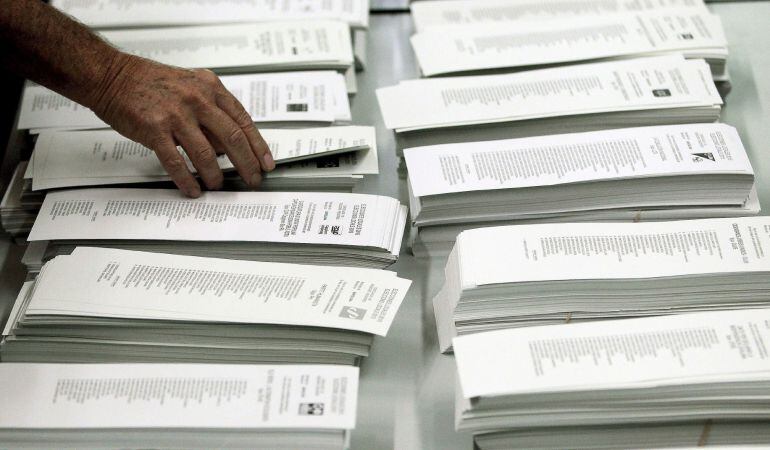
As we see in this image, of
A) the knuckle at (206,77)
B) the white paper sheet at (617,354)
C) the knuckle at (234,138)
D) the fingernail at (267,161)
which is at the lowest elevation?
the white paper sheet at (617,354)

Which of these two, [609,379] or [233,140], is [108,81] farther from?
[609,379]

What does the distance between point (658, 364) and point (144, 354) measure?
553 millimetres

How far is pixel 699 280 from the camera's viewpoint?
0.99m

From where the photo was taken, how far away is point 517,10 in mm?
1537

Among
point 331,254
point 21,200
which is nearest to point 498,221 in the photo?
point 331,254

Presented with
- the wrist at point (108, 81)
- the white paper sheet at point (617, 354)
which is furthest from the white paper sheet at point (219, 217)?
the white paper sheet at point (617, 354)

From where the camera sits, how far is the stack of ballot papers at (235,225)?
1094 millimetres

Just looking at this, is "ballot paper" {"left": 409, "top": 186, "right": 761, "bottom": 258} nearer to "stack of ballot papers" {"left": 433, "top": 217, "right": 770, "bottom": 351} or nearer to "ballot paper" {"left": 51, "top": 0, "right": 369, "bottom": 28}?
"stack of ballot papers" {"left": 433, "top": 217, "right": 770, "bottom": 351}

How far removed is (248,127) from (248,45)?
0.30 m

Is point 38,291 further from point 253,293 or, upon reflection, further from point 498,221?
point 498,221

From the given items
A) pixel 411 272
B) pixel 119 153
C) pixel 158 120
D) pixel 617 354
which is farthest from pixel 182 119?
pixel 617 354

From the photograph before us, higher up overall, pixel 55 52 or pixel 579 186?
pixel 55 52

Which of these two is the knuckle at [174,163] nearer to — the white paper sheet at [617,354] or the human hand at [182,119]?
the human hand at [182,119]

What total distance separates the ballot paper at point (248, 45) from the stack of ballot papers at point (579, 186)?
351mm
